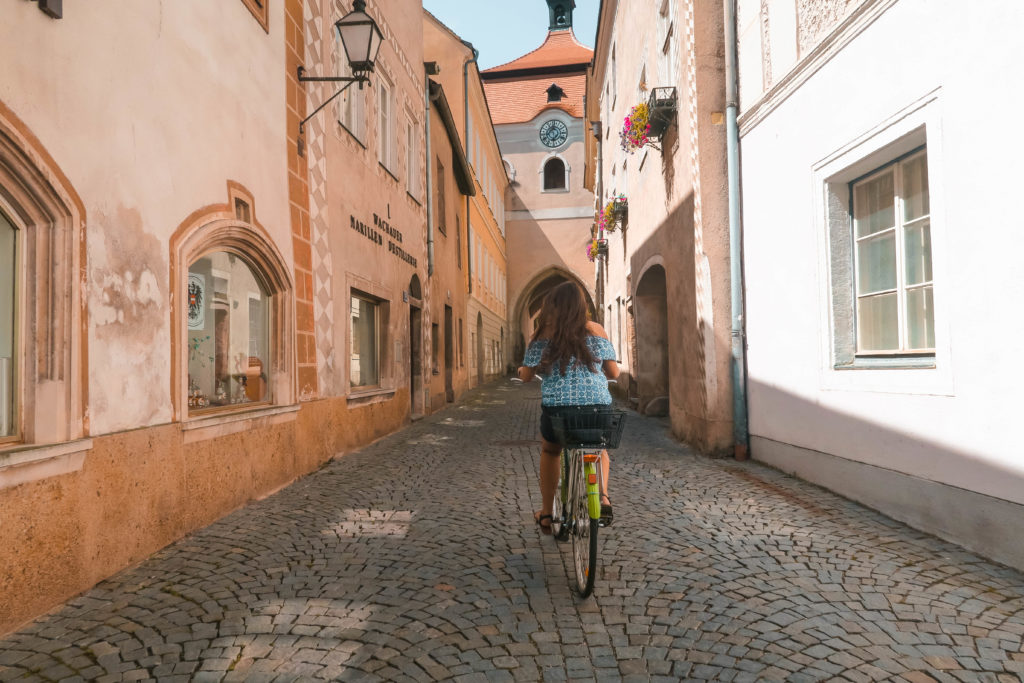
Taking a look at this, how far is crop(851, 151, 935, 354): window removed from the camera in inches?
178

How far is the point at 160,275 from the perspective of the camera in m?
4.47

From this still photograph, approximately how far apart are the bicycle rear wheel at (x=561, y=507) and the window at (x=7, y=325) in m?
2.82

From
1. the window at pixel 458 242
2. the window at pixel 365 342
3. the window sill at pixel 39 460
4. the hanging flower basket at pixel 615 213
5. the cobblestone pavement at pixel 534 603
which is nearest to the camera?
the cobblestone pavement at pixel 534 603

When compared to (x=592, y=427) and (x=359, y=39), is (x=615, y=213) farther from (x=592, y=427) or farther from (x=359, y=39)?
(x=592, y=427)

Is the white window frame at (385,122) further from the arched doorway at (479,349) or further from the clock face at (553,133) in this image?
the clock face at (553,133)

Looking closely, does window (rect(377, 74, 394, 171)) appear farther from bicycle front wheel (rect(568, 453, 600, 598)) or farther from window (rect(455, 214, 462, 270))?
bicycle front wheel (rect(568, 453, 600, 598))

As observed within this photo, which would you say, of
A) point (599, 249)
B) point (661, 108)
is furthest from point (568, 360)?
point (599, 249)

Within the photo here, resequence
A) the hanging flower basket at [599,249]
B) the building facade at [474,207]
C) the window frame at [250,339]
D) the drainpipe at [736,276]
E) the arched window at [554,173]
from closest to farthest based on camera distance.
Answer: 1. the window frame at [250,339]
2. the drainpipe at [736,276]
3. the hanging flower basket at [599,249]
4. the building facade at [474,207]
5. the arched window at [554,173]

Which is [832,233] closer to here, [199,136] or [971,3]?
→ [971,3]

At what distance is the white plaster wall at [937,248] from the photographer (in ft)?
11.8

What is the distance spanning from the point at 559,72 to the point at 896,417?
36.7 metres

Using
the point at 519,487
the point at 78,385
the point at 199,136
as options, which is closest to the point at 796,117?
the point at 519,487

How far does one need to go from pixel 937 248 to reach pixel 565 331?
2391 mm

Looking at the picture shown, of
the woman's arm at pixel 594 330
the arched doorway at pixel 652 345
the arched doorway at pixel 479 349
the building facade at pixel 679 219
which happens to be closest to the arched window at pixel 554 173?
the arched doorway at pixel 479 349
